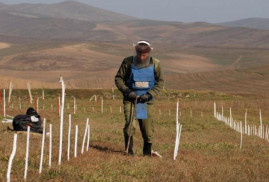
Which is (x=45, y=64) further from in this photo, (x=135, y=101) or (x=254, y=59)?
(x=135, y=101)

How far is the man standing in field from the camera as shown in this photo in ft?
41.3

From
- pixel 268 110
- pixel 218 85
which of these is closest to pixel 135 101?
pixel 268 110

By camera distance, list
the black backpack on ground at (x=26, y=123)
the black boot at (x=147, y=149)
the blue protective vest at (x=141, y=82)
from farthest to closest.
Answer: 1. the black backpack on ground at (x=26, y=123)
2. the black boot at (x=147, y=149)
3. the blue protective vest at (x=141, y=82)

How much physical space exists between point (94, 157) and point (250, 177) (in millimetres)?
2574

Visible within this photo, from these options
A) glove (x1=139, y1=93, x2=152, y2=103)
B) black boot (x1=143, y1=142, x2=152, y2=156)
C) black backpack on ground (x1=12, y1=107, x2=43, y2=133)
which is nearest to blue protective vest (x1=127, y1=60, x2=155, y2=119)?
glove (x1=139, y1=93, x2=152, y2=103)

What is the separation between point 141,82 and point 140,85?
2.3 inches

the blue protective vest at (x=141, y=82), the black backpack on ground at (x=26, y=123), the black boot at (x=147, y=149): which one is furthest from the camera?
the black backpack on ground at (x=26, y=123)

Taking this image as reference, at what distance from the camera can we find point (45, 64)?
16300 centimetres

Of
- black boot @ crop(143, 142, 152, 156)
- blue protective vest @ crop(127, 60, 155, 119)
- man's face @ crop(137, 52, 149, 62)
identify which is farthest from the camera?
black boot @ crop(143, 142, 152, 156)

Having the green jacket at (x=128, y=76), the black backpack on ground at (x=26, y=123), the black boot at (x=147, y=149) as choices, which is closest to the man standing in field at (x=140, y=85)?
the green jacket at (x=128, y=76)

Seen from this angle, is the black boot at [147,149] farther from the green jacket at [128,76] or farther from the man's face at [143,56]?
the man's face at [143,56]

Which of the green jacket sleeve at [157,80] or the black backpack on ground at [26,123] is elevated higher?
the green jacket sleeve at [157,80]

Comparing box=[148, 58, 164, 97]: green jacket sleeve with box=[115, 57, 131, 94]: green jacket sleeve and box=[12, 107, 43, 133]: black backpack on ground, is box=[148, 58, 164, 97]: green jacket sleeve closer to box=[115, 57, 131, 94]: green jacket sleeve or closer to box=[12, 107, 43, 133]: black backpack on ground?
box=[115, 57, 131, 94]: green jacket sleeve

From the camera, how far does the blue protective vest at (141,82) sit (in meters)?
12.7
